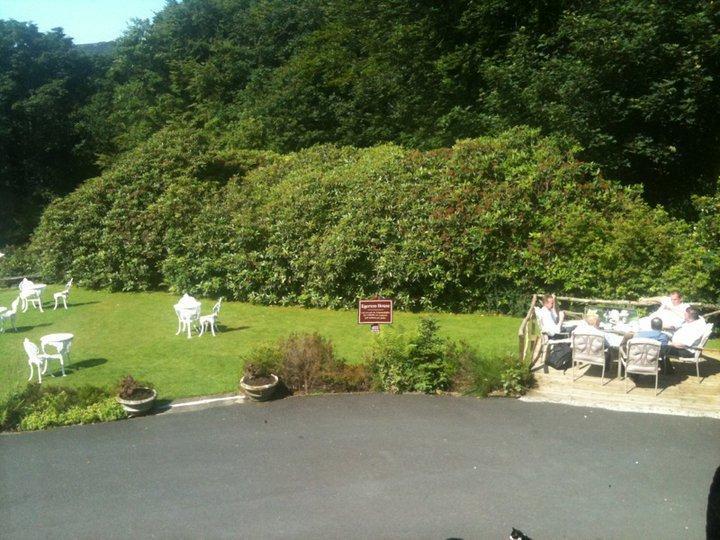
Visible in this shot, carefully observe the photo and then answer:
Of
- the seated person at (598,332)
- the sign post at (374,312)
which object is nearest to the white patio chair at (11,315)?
the sign post at (374,312)

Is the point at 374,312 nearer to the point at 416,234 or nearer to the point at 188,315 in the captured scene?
the point at 188,315

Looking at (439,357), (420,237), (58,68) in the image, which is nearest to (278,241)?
(420,237)

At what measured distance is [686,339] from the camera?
438 inches

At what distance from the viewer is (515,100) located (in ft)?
72.9

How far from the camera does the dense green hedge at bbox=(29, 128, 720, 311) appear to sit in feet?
50.2

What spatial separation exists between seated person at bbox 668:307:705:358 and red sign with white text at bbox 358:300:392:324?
4536 millimetres

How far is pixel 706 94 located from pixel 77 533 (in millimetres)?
17658

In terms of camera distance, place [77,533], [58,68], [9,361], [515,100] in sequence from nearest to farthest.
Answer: [77,533] < [9,361] < [515,100] < [58,68]

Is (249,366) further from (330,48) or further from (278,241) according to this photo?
(330,48)

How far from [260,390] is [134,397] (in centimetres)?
188

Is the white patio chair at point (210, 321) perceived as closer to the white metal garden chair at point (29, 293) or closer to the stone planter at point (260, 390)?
the stone planter at point (260, 390)

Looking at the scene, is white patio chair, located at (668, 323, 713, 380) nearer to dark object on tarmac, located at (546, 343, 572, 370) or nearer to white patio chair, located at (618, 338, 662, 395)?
white patio chair, located at (618, 338, 662, 395)

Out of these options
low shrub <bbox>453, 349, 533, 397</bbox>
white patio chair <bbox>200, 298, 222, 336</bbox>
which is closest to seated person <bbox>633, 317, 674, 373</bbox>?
low shrub <bbox>453, 349, 533, 397</bbox>

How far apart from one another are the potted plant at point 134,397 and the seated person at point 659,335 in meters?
7.53
